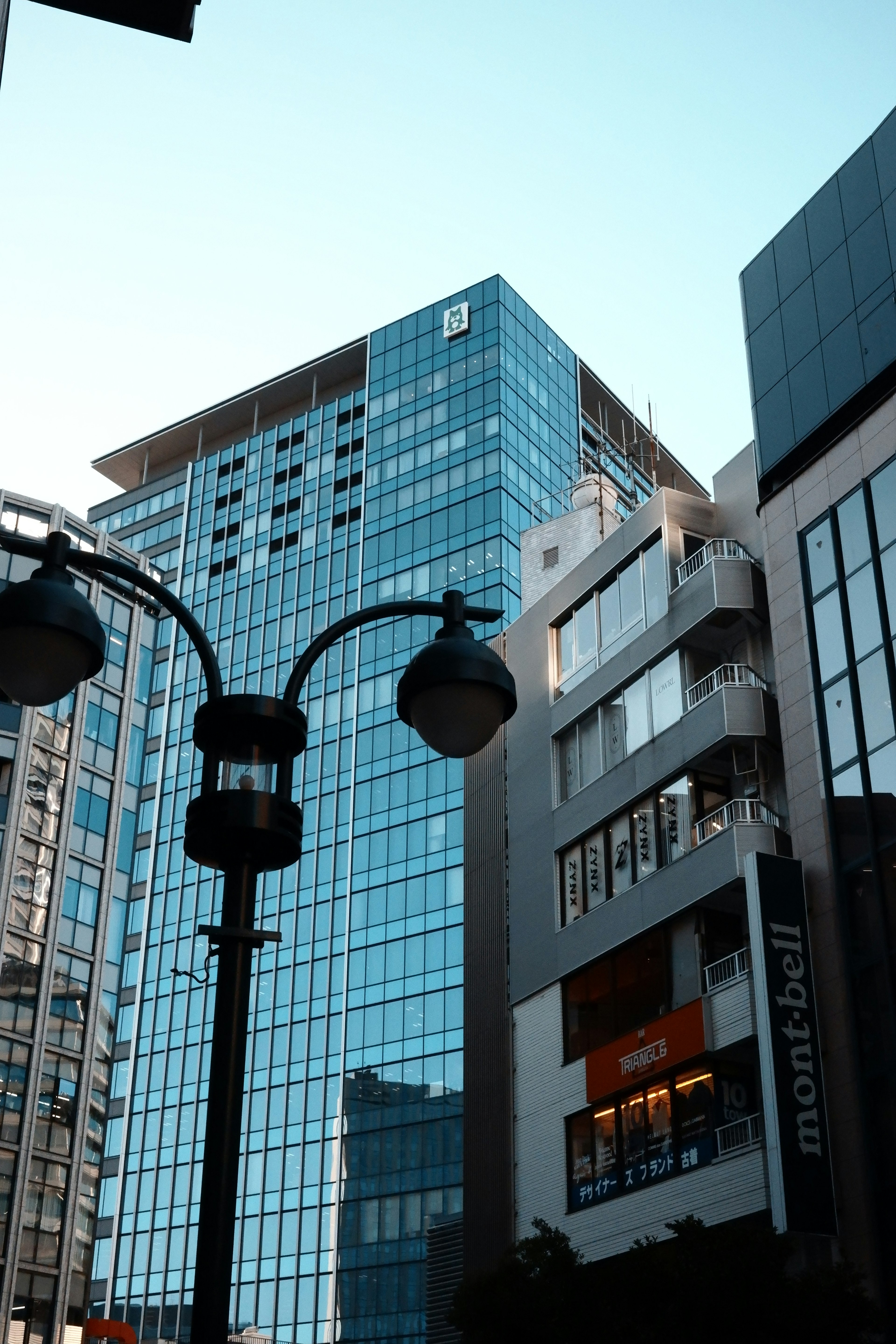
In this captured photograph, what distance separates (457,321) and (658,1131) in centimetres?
7607

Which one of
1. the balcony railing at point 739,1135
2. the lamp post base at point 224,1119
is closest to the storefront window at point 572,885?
the balcony railing at point 739,1135

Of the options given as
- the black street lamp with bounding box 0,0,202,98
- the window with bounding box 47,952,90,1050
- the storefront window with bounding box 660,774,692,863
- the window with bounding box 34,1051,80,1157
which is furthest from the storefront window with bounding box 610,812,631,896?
the window with bounding box 47,952,90,1050

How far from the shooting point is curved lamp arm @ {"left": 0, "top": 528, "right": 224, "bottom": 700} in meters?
8.14

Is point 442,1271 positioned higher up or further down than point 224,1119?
higher up

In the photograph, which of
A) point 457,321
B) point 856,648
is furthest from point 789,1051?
point 457,321

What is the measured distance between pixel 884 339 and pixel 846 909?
42.5ft

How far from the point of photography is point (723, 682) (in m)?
35.4

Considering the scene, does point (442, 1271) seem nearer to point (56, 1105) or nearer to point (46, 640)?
point (56, 1105)

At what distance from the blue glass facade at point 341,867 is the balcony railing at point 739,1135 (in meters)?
45.9

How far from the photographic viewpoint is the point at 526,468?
95.0 metres

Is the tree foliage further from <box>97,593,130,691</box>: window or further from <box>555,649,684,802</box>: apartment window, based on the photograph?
<box>97,593,130,691</box>: window

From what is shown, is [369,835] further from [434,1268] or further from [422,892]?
[434,1268]

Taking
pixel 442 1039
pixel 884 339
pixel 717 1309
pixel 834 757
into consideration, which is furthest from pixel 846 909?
pixel 442 1039

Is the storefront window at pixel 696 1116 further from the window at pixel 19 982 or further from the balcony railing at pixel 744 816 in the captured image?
the window at pixel 19 982
